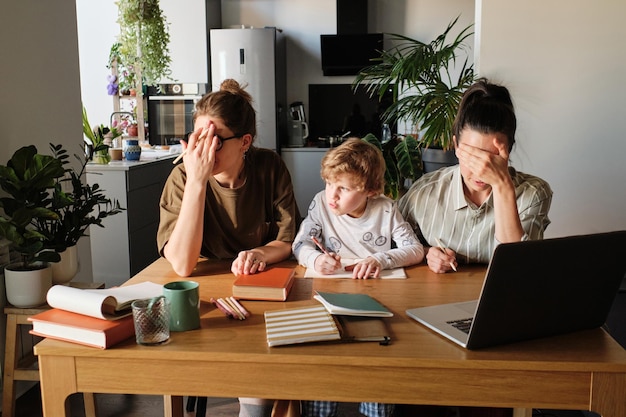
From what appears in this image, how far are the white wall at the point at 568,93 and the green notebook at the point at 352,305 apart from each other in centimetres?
246

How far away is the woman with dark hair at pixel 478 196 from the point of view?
1.59 m

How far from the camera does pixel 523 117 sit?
3428 mm

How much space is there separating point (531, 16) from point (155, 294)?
2.89 metres

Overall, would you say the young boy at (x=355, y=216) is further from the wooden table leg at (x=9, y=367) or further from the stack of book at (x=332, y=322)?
the wooden table leg at (x=9, y=367)

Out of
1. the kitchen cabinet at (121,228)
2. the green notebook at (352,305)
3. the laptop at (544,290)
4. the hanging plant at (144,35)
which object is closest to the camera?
the laptop at (544,290)

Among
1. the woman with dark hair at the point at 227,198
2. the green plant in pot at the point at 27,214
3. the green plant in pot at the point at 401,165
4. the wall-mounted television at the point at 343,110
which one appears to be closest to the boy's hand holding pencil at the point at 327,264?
the woman with dark hair at the point at 227,198

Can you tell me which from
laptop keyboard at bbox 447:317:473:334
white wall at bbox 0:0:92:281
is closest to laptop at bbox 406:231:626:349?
laptop keyboard at bbox 447:317:473:334

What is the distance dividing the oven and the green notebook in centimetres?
489

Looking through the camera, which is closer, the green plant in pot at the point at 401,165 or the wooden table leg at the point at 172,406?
the wooden table leg at the point at 172,406

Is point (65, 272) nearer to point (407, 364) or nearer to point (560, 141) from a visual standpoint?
point (407, 364)

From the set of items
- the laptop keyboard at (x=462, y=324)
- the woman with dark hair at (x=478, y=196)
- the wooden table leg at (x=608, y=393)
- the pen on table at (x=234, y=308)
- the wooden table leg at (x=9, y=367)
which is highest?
the woman with dark hair at (x=478, y=196)

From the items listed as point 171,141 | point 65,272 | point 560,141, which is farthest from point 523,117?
point 171,141

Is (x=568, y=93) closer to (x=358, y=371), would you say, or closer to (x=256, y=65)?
(x=358, y=371)

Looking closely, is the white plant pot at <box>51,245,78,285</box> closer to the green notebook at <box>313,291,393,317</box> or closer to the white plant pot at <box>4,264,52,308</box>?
the white plant pot at <box>4,264,52,308</box>
